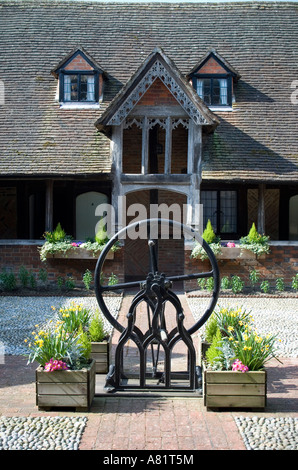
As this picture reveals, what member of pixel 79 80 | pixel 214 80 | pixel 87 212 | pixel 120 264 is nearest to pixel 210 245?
pixel 120 264

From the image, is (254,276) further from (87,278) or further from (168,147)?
(87,278)

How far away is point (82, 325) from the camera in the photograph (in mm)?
7168

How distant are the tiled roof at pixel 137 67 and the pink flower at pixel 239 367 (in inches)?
329

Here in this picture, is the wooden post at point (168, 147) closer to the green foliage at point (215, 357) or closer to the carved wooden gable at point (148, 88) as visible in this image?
the carved wooden gable at point (148, 88)

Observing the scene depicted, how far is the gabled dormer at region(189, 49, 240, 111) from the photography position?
1511 cm

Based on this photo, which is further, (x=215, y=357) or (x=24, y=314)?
(x=24, y=314)

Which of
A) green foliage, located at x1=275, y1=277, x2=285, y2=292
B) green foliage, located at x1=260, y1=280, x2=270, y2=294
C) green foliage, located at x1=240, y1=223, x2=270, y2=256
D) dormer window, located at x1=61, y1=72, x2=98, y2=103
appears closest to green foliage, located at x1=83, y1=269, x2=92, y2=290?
green foliage, located at x1=240, y1=223, x2=270, y2=256

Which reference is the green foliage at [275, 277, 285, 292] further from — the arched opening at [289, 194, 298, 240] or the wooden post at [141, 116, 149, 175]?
the wooden post at [141, 116, 149, 175]

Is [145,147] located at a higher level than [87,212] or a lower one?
higher

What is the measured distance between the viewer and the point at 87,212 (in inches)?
617

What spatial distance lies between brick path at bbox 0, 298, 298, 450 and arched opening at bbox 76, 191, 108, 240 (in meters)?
9.09

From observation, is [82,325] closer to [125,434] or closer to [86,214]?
[125,434]

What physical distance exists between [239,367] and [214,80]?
1139cm
